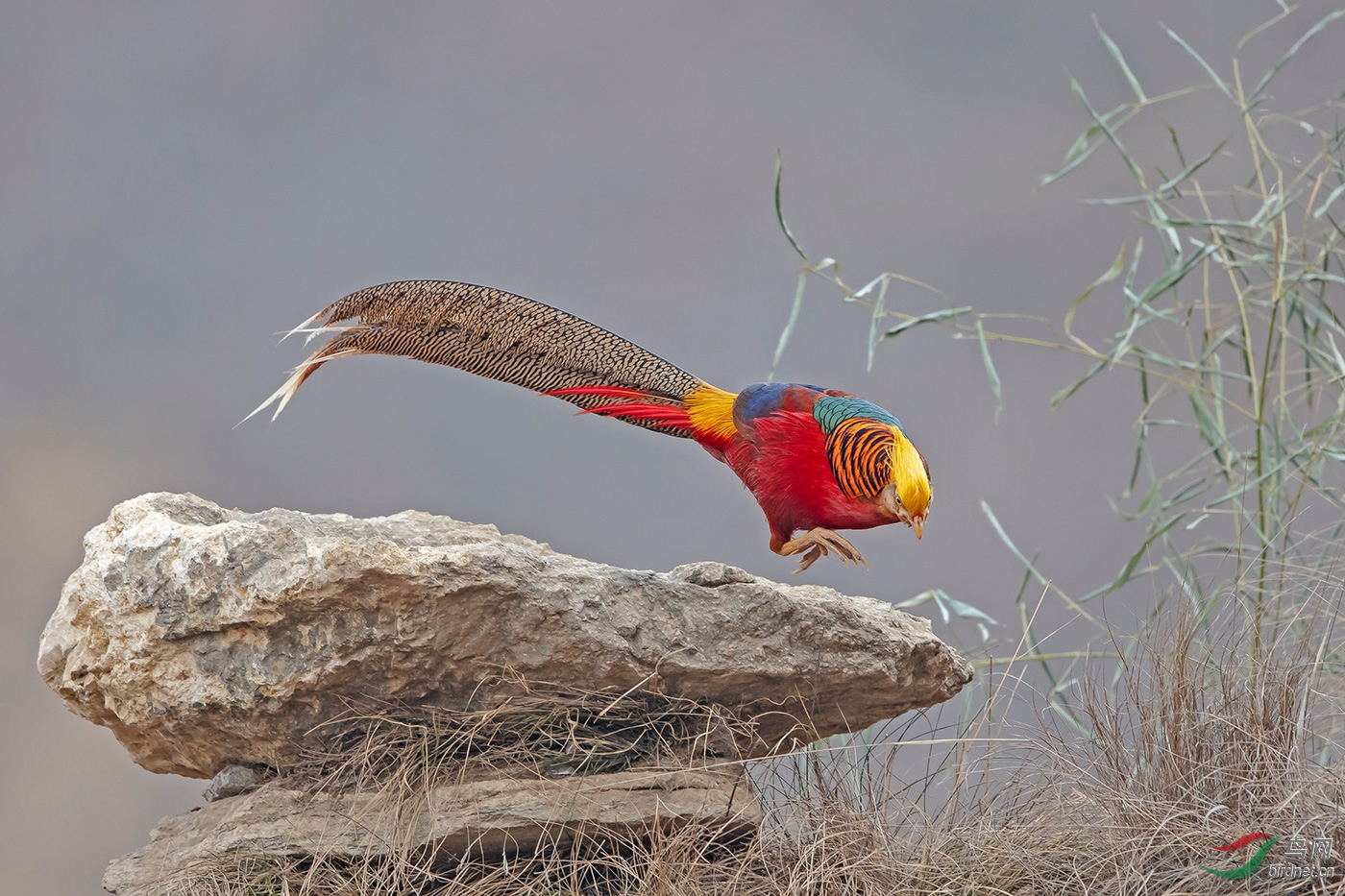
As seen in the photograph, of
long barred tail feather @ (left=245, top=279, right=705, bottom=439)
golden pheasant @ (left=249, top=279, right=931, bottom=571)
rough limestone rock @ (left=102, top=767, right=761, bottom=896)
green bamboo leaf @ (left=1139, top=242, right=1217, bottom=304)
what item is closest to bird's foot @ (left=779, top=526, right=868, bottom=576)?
golden pheasant @ (left=249, top=279, right=931, bottom=571)

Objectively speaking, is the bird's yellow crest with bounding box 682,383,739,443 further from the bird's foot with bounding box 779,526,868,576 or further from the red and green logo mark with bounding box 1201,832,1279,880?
the red and green logo mark with bounding box 1201,832,1279,880

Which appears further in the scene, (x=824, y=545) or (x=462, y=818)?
(x=824, y=545)

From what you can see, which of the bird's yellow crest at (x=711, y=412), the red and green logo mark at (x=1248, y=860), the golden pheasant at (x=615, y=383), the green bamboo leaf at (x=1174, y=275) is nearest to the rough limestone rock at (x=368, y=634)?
the golden pheasant at (x=615, y=383)

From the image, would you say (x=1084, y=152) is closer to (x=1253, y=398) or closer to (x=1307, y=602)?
(x=1253, y=398)

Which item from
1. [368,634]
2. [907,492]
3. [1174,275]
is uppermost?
[1174,275]

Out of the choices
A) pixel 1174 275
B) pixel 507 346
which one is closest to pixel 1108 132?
pixel 1174 275

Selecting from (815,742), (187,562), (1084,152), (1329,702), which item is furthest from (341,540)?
(1084,152)

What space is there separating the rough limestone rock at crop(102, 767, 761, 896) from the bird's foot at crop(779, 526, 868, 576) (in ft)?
1.52

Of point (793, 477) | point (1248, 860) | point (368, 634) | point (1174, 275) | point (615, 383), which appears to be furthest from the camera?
point (1174, 275)

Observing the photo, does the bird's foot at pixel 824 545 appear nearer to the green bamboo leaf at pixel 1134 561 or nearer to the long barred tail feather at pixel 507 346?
the long barred tail feather at pixel 507 346

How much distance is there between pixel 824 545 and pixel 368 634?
0.88 metres

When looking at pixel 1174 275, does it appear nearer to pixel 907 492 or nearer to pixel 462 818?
pixel 907 492

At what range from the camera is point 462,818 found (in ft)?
6.94

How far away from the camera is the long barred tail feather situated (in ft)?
7.75
